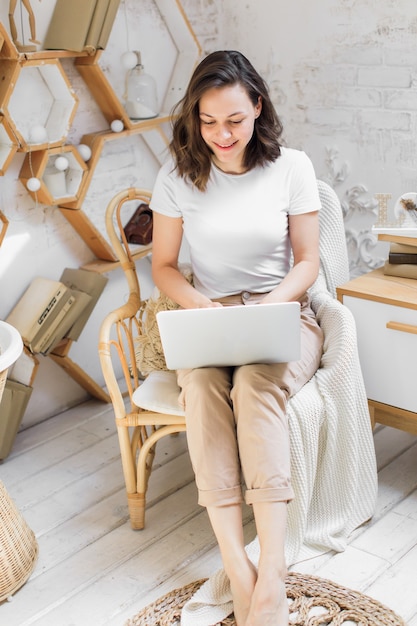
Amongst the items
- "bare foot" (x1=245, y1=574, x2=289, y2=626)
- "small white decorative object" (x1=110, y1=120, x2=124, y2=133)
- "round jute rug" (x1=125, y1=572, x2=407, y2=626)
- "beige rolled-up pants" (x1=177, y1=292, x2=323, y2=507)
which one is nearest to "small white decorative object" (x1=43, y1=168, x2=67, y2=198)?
"small white decorative object" (x1=110, y1=120, x2=124, y2=133)

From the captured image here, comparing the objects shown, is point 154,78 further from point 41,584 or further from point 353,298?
point 41,584

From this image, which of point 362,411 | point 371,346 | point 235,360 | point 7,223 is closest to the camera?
point 235,360

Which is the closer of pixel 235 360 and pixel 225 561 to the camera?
pixel 225 561

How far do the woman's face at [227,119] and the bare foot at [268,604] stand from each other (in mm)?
1080

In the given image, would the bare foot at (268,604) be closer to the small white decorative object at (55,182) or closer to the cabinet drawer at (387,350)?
the cabinet drawer at (387,350)

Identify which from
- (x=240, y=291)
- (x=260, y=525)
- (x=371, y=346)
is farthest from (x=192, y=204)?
(x=260, y=525)

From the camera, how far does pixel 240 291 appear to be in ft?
7.43

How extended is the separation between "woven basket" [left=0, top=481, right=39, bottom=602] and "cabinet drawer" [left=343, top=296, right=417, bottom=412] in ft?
3.52

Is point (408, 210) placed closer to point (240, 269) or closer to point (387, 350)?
point (387, 350)

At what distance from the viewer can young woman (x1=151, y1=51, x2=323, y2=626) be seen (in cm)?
187

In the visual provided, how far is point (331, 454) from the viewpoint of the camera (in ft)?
7.00

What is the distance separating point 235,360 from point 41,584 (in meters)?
0.78

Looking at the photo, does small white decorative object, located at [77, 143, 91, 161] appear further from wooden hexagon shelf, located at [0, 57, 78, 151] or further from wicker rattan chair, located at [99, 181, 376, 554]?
wicker rattan chair, located at [99, 181, 376, 554]

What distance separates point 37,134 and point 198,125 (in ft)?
2.30
